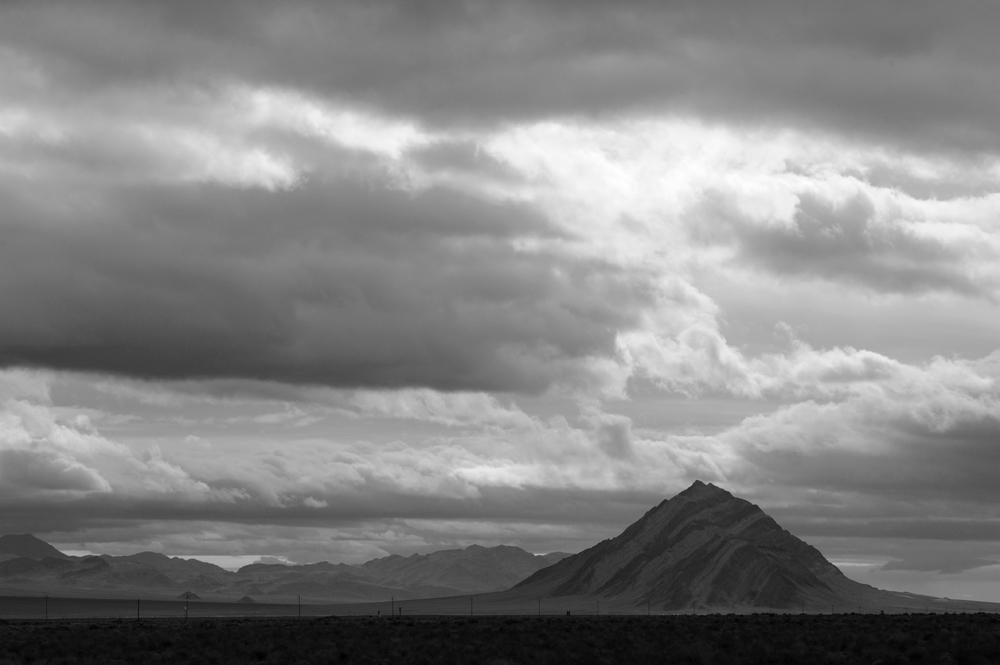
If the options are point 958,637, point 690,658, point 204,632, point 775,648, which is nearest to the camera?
point 690,658

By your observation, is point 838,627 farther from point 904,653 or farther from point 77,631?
point 77,631

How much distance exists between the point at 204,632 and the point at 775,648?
4785 cm

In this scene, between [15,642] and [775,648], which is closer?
[775,648]

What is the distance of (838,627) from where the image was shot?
10869 cm

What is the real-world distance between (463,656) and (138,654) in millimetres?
20809

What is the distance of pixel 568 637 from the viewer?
93.8 meters

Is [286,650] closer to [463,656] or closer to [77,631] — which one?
[463,656]

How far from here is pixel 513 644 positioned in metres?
86.8

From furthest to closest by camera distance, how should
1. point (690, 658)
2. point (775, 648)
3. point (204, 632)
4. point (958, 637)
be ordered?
point (204, 632), point (958, 637), point (775, 648), point (690, 658)

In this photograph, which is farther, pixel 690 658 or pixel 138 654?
pixel 138 654

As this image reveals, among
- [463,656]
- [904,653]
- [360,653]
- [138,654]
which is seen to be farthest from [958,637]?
[138,654]

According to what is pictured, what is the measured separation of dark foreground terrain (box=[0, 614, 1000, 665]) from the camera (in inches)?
2977

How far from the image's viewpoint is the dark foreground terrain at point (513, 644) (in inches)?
2977

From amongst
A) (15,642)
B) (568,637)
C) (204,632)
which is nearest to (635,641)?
(568,637)
